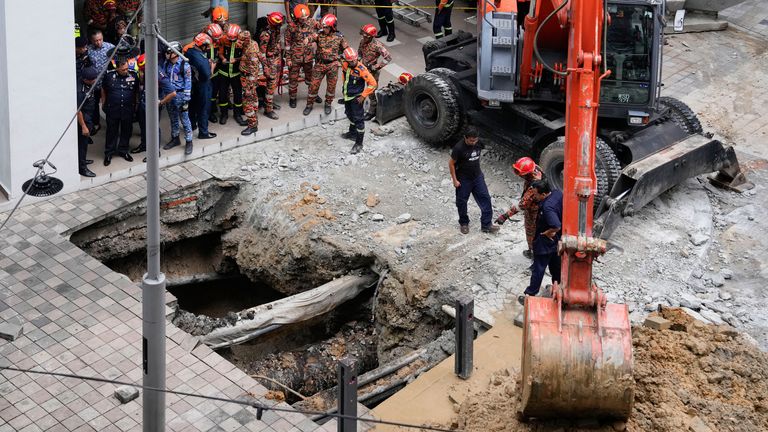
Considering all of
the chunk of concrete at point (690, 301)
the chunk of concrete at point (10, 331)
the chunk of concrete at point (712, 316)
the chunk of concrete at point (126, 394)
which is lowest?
the chunk of concrete at point (126, 394)

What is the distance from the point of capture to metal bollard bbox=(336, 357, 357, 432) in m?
9.86

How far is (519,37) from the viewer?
14477 mm

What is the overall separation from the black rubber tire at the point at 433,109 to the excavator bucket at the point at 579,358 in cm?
652

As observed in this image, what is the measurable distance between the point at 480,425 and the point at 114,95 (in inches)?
275

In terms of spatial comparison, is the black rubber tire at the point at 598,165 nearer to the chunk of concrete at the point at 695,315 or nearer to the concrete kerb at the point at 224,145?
the chunk of concrete at the point at 695,315

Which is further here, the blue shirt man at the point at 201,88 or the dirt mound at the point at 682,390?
the blue shirt man at the point at 201,88

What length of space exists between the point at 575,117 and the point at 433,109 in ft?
18.5

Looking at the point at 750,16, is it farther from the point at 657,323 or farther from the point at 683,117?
the point at 657,323

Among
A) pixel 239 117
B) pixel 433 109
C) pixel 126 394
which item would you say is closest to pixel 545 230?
pixel 433 109

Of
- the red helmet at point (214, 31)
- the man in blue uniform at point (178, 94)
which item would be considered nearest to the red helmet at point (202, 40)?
the red helmet at point (214, 31)

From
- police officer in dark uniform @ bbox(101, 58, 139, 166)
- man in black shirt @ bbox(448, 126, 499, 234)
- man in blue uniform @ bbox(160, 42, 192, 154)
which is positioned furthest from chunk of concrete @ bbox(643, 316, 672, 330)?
police officer in dark uniform @ bbox(101, 58, 139, 166)

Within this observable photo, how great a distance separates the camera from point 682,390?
34.0ft

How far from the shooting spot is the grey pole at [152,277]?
8047 millimetres

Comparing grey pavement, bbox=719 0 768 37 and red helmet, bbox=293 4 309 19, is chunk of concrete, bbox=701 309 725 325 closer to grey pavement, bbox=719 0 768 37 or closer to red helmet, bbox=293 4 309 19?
red helmet, bbox=293 4 309 19
